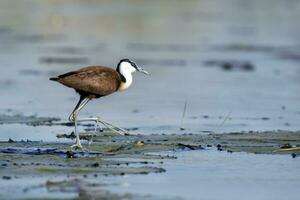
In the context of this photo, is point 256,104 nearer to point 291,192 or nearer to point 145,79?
point 145,79

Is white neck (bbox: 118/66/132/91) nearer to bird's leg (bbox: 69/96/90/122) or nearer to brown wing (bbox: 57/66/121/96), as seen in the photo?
brown wing (bbox: 57/66/121/96)

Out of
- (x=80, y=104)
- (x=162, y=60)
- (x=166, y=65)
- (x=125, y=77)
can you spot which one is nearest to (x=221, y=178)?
(x=125, y=77)

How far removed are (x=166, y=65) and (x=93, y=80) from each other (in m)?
13.7

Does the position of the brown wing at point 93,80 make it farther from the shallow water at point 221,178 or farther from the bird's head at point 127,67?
the shallow water at point 221,178

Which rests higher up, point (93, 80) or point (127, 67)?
point (127, 67)

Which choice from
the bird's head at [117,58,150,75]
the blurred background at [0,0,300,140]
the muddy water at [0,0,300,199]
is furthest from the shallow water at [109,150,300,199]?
the blurred background at [0,0,300,140]

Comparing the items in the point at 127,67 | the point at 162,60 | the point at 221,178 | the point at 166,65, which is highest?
the point at 162,60

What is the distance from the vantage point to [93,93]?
1504 cm

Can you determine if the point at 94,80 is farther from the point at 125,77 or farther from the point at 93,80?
the point at 125,77

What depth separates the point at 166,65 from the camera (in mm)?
28453

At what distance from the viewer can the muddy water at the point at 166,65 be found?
56.5ft

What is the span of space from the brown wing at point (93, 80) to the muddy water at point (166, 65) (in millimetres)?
945

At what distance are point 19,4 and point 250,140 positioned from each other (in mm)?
38883

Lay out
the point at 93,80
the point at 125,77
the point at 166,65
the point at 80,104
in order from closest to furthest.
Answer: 1. the point at 93,80
2. the point at 125,77
3. the point at 80,104
4. the point at 166,65
